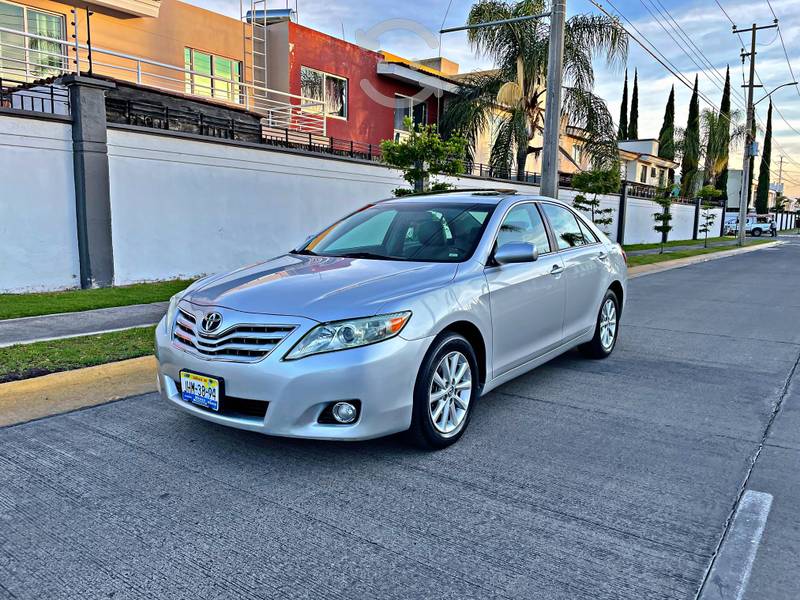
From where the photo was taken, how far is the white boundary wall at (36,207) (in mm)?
9141

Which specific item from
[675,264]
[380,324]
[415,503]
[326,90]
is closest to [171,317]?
[380,324]

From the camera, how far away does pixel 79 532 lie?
3.02 metres

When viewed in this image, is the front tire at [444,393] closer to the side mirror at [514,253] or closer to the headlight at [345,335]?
the headlight at [345,335]

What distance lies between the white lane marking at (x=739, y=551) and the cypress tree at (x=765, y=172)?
7889 centimetres

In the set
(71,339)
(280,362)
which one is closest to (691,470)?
(280,362)

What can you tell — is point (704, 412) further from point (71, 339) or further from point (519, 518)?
point (71, 339)

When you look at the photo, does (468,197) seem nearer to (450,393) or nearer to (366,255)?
(366,255)

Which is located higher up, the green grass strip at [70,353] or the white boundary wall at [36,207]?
the white boundary wall at [36,207]

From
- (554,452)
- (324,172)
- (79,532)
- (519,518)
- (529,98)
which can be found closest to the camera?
(79,532)

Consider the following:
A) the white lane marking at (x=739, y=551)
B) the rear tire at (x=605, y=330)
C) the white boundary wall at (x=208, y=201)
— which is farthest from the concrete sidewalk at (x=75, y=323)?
the white lane marking at (x=739, y=551)

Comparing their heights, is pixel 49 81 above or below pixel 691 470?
above

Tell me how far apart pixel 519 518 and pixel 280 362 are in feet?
4.89

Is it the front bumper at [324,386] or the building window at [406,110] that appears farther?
the building window at [406,110]

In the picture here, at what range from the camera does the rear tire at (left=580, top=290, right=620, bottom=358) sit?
6344 millimetres
